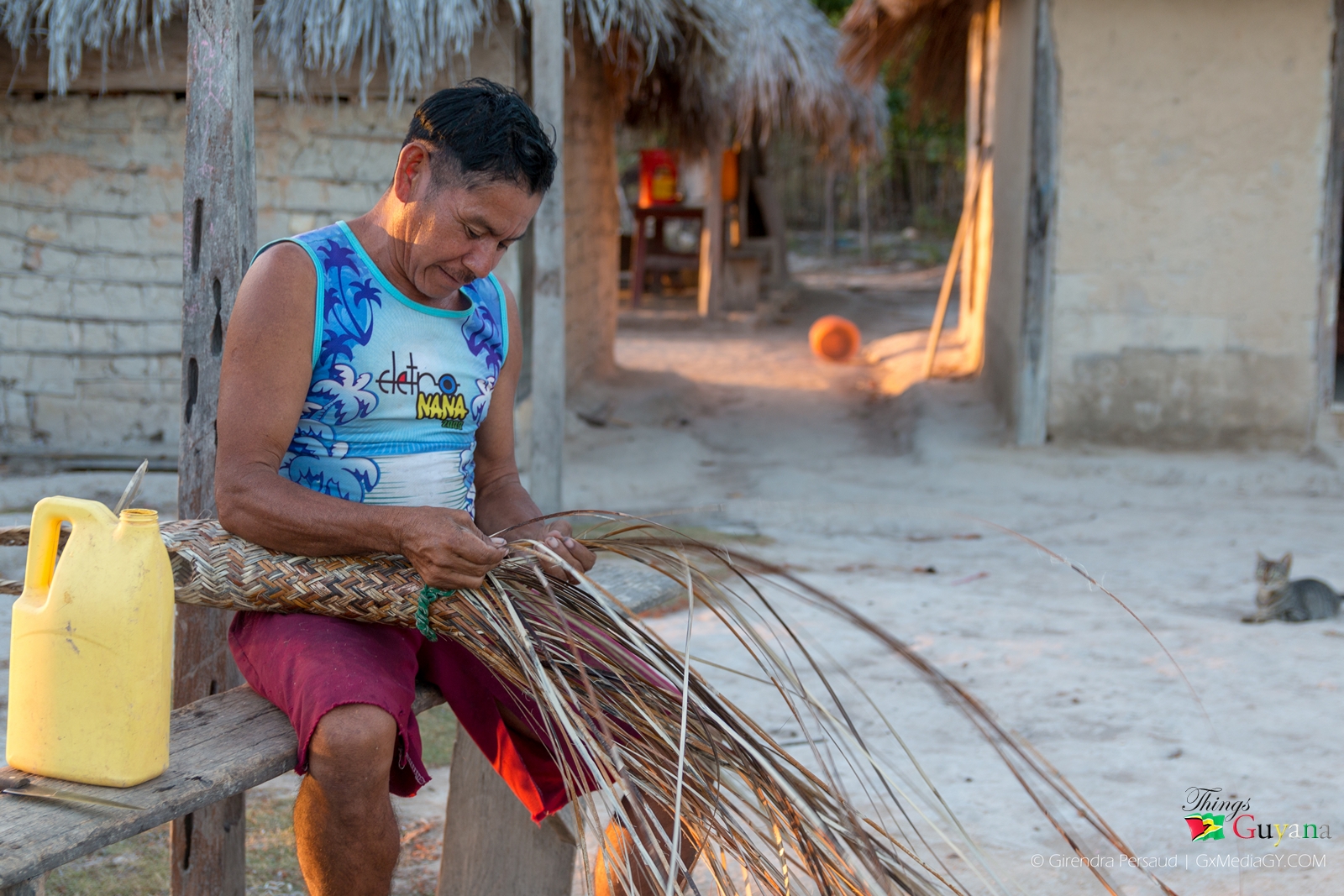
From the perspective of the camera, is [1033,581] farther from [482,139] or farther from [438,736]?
[482,139]

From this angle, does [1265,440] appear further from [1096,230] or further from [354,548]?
[354,548]

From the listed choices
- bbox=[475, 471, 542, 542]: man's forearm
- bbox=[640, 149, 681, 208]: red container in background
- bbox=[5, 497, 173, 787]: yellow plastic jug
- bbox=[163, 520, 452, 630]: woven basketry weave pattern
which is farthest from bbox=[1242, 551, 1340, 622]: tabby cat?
bbox=[640, 149, 681, 208]: red container in background

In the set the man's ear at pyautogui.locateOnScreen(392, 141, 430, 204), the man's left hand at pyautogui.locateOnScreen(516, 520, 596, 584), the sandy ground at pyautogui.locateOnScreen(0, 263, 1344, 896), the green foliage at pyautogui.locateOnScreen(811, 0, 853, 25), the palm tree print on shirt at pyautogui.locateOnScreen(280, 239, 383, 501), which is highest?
the green foliage at pyautogui.locateOnScreen(811, 0, 853, 25)

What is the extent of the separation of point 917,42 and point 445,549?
8.16m

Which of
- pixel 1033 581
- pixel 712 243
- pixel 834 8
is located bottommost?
pixel 1033 581

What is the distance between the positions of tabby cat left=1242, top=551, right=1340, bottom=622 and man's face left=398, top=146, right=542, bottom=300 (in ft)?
9.65

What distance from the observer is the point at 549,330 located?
4.34m

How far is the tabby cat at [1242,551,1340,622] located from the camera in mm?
3619

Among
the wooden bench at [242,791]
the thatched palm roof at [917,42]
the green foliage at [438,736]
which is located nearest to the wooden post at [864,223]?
the thatched palm roof at [917,42]

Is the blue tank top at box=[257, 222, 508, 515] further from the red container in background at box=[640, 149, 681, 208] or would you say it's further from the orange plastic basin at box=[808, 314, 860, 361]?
the red container in background at box=[640, 149, 681, 208]

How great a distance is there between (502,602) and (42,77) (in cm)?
500

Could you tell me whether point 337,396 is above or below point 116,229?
below

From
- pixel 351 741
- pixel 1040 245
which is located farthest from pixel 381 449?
pixel 1040 245

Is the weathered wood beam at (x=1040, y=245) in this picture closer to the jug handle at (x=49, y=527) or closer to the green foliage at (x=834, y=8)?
the jug handle at (x=49, y=527)
